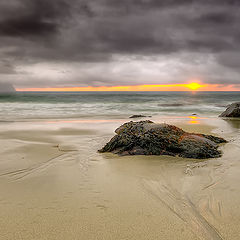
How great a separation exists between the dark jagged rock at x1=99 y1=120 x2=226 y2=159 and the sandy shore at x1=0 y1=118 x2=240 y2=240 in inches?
10.4

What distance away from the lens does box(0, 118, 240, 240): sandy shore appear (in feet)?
8.30

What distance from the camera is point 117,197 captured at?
3311 millimetres

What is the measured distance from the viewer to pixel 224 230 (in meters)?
2.51

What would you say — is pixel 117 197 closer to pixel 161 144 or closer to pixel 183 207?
pixel 183 207

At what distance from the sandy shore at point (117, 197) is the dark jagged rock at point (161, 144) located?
0.27 metres

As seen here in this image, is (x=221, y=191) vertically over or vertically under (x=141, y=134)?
under

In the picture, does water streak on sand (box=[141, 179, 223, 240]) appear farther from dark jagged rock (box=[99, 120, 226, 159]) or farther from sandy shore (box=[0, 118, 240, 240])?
dark jagged rock (box=[99, 120, 226, 159])

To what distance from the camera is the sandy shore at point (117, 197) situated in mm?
2529

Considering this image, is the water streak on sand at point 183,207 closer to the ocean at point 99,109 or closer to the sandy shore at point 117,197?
the sandy shore at point 117,197

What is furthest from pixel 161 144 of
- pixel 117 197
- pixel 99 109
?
pixel 99 109

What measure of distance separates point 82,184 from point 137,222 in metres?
1.40

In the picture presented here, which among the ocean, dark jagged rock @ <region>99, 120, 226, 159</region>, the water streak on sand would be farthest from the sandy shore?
the ocean

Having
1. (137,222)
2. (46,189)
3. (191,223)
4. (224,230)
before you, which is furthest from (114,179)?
(224,230)

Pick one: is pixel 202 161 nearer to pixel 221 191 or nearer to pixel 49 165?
pixel 221 191
